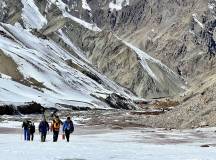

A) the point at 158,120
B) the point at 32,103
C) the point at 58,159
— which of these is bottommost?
the point at 58,159

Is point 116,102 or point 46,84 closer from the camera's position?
point 46,84

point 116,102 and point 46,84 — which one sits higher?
point 46,84

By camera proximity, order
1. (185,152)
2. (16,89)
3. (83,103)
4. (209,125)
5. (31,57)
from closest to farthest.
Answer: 1. (185,152)
2. (209,125)
3. (16,89)
4. (83,103)
5. (31,57)

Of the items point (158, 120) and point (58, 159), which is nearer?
point (58, 159)

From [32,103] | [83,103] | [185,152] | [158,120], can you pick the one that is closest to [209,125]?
[158,120]

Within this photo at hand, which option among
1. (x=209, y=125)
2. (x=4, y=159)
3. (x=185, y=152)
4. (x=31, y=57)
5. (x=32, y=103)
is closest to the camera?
(x=4, y=159)

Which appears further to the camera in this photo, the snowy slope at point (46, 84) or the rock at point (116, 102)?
the rock at point (116, 102)

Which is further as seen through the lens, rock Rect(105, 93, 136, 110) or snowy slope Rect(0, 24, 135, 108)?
rock Rect(105, 93, 136, 110)

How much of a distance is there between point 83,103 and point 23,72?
21671mm

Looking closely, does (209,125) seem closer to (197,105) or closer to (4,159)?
(197,105)

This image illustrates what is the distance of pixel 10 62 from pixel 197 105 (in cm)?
11038

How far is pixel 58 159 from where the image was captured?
28000 mm

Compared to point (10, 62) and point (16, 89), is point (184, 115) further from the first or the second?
point (10, 62)

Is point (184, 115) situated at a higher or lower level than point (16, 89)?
lower
